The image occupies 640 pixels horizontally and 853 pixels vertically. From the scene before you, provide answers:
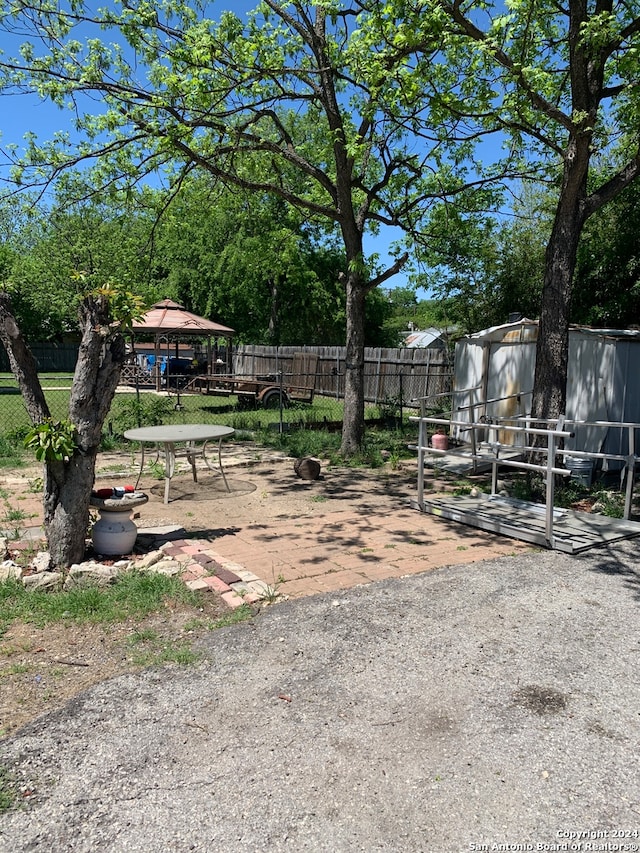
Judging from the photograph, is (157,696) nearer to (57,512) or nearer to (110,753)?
(110,753)

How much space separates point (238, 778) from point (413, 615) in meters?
1.97

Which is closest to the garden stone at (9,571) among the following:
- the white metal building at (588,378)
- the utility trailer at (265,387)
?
the white metal building at (588,378)

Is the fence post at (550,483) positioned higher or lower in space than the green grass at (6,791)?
higher

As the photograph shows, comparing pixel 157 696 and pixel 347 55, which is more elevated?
pixel 347 55

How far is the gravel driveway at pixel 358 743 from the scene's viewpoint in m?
2.36

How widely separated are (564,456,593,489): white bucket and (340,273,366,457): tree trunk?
11.3 feet

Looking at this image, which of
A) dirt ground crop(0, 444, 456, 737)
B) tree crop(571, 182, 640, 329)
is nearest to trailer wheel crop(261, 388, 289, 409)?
dirt ground crop(0, 444, 456, 737)

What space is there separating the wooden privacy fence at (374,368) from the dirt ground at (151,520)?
5824mm

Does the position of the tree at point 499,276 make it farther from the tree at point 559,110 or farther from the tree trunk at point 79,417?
the tree trunk at point 79,417

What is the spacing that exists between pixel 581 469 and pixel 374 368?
1111 cm

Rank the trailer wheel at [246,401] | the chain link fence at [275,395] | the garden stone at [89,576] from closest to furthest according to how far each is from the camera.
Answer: the garden stone at [89,576] < the chain link fence at [275,395] < the trailer wheel at [246,401]

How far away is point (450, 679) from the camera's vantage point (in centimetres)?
349

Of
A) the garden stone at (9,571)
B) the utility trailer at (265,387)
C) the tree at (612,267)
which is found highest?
the tree at (612,267)

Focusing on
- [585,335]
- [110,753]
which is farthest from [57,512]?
[585,335]
